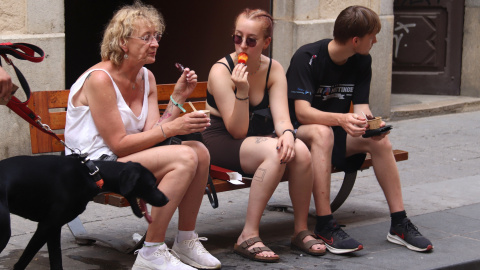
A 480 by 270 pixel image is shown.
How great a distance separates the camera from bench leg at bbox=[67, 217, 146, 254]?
4.46 meters

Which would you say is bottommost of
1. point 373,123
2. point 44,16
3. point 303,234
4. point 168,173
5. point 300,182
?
point 303,234

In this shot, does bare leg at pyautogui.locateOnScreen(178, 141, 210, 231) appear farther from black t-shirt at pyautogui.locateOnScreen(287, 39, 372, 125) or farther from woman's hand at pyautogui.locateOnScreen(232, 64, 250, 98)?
black t-shirt at pyautogui.locateOnScreen(287, 39, 372, 125)

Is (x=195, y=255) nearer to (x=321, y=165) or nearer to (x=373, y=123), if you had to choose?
(x=321, y=165)

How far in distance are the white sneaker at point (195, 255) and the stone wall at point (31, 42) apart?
2551 millimetres

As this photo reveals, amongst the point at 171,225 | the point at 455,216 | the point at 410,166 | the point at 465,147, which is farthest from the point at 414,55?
the point at 171,225

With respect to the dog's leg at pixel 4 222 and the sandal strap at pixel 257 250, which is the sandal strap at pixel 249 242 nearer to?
the sandal strap at pixel 257 250

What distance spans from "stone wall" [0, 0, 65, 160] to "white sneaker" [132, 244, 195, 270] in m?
2.68

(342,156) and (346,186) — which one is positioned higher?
(342,156)

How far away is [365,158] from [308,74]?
0.67m

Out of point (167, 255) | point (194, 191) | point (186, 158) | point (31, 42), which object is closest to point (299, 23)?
point (31, 42)

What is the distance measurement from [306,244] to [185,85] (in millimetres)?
1101

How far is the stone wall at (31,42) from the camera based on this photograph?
20.7ft

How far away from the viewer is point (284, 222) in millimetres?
5258

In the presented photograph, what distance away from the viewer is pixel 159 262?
13.2 feet
